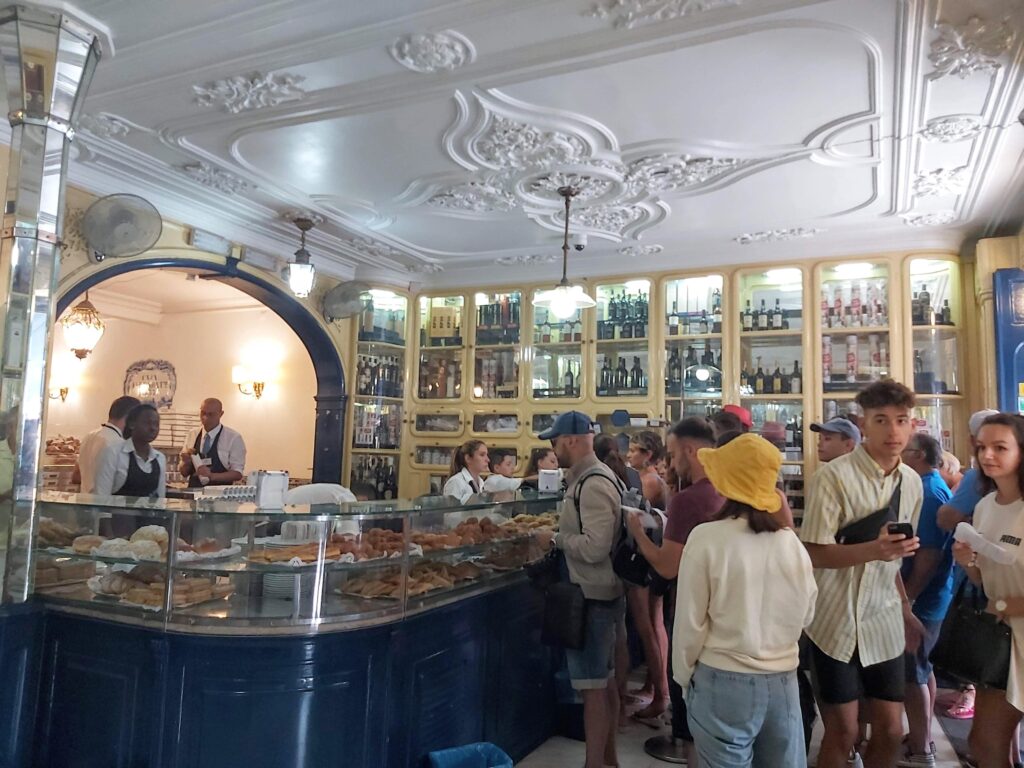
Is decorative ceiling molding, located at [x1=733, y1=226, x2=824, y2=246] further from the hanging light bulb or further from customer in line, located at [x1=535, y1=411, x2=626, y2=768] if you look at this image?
the hanging light bulb

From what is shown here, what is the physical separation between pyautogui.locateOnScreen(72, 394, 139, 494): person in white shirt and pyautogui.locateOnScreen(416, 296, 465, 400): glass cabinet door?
332 centimetres

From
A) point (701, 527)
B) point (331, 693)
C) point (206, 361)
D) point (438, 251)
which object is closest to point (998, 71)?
point (701, 527)

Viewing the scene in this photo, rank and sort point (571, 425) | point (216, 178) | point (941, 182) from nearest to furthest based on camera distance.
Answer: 1. point (571, 425)
2. point (941, 182)
3. point (216, 178)

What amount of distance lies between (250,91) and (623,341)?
393cm

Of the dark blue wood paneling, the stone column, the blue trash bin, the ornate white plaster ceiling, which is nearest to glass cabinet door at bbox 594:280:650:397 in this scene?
the ornate white plaster ceiling

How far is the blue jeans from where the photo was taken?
1.94 metres

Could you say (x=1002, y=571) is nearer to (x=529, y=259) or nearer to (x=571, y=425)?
(x=571, y=425)

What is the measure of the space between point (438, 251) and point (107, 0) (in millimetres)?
3734

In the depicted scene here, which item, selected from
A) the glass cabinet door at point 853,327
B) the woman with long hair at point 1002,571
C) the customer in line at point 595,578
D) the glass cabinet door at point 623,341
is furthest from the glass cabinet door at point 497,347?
the woman with long hair at point 1002,571

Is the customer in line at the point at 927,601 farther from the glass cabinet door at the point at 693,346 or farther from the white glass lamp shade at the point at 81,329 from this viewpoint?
the white glass lamp shade at the point at 81,329

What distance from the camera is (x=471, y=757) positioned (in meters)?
2.81

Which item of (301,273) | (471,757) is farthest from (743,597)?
(301,273)

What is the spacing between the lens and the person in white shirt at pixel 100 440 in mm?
4180

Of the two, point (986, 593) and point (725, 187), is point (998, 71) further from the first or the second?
point (986, 593)
